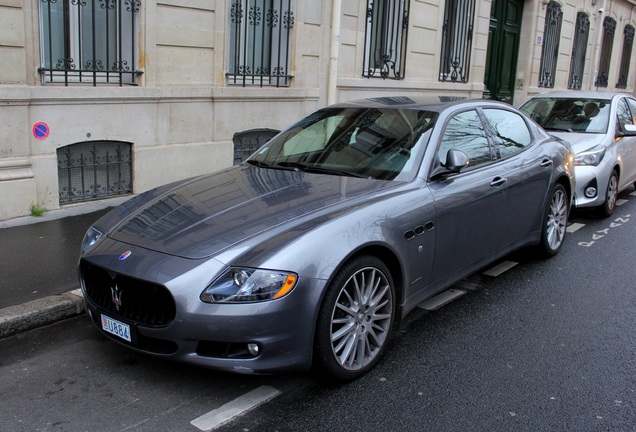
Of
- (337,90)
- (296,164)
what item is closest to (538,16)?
(337,90)

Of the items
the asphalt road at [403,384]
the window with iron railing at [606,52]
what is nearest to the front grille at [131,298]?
the asphalt road at [403,384]

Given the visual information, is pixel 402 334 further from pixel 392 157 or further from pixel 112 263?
pixel 112 263

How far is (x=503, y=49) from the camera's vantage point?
59.1 ft

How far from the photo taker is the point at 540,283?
5.80 m

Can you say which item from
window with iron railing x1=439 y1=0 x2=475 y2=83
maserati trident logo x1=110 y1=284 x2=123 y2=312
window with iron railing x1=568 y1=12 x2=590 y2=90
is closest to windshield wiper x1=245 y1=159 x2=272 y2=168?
maserati trident logo x1=110 y1=284 x2=123 y2=312

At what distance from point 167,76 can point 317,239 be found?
563 centimetres

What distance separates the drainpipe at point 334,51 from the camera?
421 inches

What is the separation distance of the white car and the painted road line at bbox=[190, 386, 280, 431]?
589cm

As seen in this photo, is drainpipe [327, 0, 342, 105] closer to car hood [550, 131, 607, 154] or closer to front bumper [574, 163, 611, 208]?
car hood [550, 131, 607, 154]

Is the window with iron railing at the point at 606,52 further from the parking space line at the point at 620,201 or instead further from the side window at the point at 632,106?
the parking space line at the point at 620,201

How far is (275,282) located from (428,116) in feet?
7.36

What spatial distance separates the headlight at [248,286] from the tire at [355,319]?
0.97 ft

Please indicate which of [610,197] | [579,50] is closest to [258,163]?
[610,197]

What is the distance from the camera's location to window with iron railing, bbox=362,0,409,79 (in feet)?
39.6
